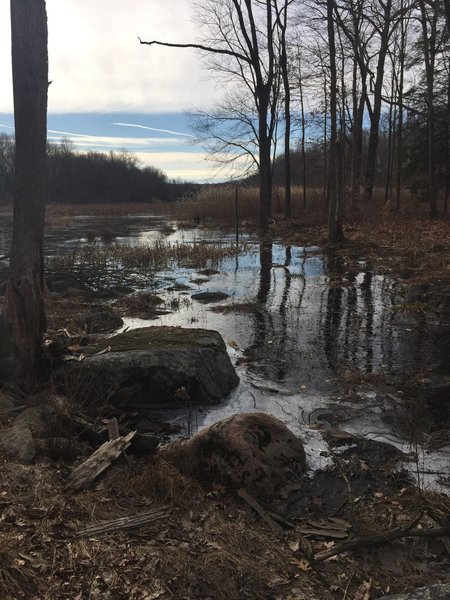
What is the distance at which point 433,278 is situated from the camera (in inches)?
473

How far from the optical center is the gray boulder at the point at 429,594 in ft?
7.98

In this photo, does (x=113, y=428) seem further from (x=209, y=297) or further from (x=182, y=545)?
(x=209, y=297)

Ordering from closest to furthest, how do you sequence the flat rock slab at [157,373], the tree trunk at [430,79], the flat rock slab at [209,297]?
the flat rock slab at [157,373], the flat rock slab at [209,297], the tree trunk at [430,79]

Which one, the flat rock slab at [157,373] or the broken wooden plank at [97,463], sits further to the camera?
the flat rock slab at [157,373]

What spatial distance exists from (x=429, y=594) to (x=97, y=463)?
7.82ft

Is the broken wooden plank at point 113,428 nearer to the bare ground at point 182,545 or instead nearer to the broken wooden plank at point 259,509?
the bare ground at point 182,545

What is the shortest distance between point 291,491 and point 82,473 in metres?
1.54

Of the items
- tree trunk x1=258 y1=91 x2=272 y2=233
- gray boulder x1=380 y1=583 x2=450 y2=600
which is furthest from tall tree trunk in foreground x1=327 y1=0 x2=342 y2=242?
gray boulder x1=380 y1=583 x2=450 y2=600

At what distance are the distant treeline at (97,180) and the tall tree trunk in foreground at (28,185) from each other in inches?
4198

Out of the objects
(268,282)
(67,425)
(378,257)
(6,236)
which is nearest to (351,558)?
(67,425)

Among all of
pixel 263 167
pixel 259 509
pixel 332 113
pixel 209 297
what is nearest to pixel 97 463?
pixel 259 509

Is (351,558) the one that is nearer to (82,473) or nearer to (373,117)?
(82,473)

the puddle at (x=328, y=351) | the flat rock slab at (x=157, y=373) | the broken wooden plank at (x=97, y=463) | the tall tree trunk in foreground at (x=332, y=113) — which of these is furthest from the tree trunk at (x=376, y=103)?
the broken wooden plank at (x=97, y=463)

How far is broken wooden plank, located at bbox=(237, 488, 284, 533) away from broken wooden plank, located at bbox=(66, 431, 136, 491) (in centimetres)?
101
